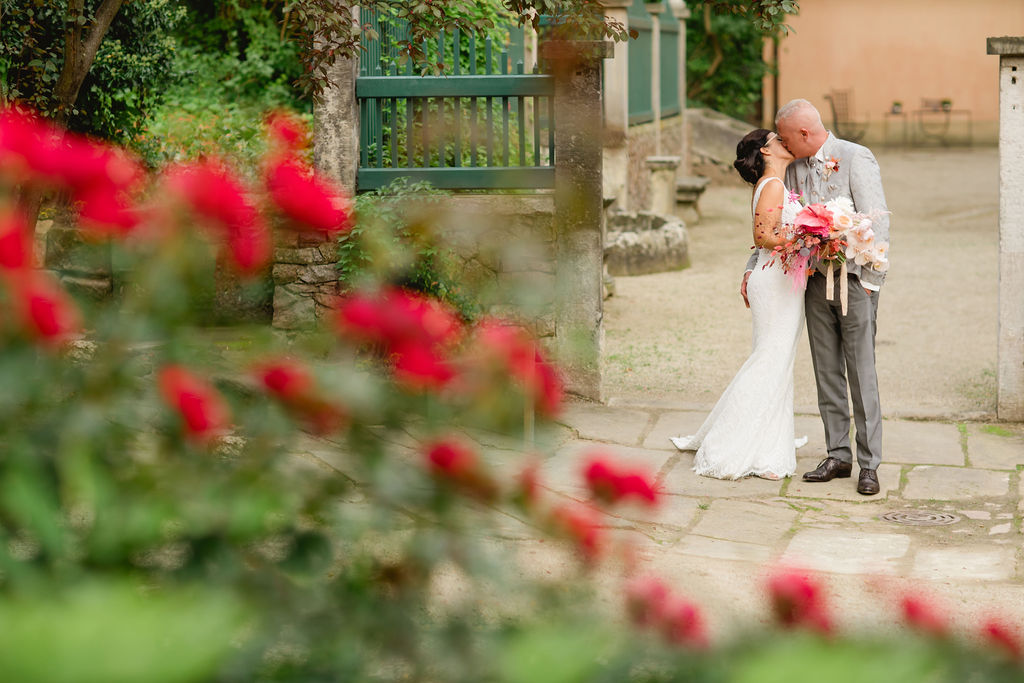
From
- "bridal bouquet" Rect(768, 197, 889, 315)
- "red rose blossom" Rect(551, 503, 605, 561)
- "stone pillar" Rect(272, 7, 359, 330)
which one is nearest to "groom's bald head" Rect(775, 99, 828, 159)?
"bridal bouquet" Rect(768, 197, 889, 315)

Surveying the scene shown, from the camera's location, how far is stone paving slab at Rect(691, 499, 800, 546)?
5.13 m

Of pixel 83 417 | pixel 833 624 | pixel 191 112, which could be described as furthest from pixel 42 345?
pixel 191 112

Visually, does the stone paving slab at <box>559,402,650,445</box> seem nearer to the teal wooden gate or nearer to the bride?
the bride

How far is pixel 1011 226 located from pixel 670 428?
2.08 meters

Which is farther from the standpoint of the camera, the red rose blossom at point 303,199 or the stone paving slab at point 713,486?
the stone paving slab at point 713,486

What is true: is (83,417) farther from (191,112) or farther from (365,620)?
(191,112)

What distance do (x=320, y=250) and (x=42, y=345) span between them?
5.60 m

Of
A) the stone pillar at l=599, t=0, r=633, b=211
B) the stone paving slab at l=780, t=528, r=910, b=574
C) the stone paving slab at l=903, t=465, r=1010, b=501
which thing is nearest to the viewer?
the stone paving slab at l=780, t=528, r=910, b=574

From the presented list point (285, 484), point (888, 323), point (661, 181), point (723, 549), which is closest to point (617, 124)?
point (661, 181)

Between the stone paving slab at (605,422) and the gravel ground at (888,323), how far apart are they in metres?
0.30

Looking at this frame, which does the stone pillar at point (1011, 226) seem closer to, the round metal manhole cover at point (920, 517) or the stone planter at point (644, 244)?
the round metal manhole cover at point (920, 517)

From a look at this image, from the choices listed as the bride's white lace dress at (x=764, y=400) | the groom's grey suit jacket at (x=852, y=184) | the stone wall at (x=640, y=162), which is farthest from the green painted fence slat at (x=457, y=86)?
the stone wall at (x=640, y=162)

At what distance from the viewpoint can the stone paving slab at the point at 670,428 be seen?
6.55 metres

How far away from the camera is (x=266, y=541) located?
5.85 feet
